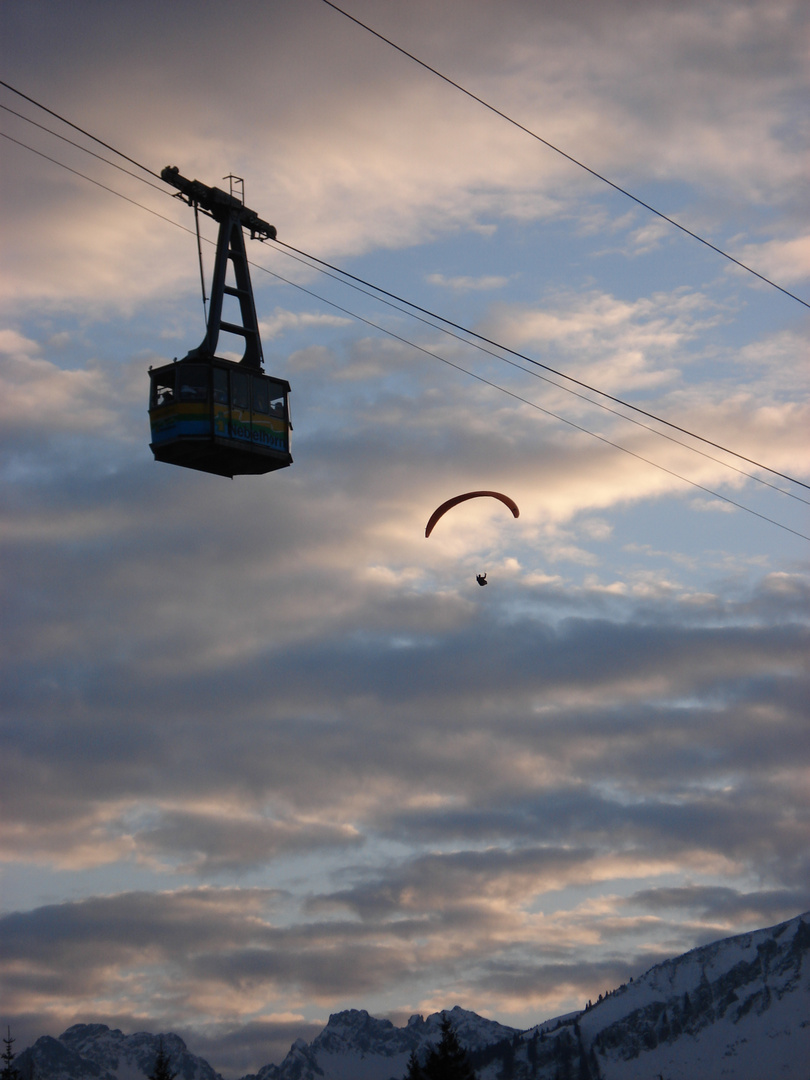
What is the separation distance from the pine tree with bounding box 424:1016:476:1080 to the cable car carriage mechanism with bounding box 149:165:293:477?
64.1 metres

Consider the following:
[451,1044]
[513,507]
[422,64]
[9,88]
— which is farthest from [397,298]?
[451,1044]

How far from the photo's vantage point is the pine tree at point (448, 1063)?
92438mm

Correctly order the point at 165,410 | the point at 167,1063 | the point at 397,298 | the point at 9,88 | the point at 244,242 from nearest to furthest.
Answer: the point at 9,88, the point at 397,298, the point at 165,410, the point at 244,242, the point at 167,1063

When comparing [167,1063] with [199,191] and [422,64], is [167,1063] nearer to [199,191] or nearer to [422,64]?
[199,191]

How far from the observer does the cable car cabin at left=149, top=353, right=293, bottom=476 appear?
37.2 meters

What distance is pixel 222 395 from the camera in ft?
124

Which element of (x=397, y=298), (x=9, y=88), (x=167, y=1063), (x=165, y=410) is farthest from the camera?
(x=167, y=1063)

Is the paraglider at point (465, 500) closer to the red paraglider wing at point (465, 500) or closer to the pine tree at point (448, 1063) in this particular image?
the red paraglider wing at point (465, 500)

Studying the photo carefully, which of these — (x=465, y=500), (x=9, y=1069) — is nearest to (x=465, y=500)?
(x=465, y=500)

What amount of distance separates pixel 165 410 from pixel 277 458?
321 centimetres

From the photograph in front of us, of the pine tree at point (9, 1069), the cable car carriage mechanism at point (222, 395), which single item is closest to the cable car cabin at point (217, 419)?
the cable car carriage mechanism at point (222, 395)

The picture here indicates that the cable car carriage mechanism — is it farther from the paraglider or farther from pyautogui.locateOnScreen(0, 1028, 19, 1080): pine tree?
pyautogui.locateOnScreen(0, 1028, 19, 1080): pine tree

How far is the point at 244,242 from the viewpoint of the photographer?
40.0 meters

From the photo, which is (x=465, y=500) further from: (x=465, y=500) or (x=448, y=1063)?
(x=448, y=1063)
